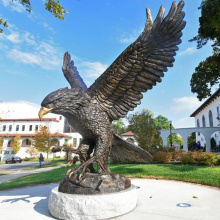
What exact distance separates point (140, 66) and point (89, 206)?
2658 millimetres

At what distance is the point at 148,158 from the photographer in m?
4.00

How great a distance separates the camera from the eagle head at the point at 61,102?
11.0ft

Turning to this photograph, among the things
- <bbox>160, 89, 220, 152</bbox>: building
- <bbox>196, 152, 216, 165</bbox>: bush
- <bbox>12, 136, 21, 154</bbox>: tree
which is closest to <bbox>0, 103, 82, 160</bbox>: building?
<bbox>12, 136, 21, 154</bbox>: tree

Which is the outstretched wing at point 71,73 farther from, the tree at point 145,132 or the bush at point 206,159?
the tree at point 145,132

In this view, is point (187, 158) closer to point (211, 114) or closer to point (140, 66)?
point (140, 66)

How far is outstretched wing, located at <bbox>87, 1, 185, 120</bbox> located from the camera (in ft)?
10.4

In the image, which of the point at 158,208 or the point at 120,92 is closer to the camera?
the point at 158,208

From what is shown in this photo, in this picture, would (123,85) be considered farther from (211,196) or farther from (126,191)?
(211,196)

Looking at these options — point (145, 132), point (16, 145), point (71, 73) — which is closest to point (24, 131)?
point (16, 145)

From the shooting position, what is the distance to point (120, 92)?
3.74 m

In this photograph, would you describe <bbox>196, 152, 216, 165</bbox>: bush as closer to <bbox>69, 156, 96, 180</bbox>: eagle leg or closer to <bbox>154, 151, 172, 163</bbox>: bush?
<bbox>154, 151, 172, 163</bbox>: bush

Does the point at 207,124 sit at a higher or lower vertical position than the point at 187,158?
higher

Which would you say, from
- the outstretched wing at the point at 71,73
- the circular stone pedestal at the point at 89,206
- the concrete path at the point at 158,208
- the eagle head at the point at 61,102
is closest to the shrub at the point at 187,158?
the concrete path at the point at 158,208

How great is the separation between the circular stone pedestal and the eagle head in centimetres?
156
